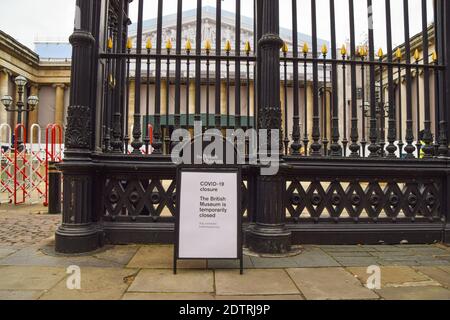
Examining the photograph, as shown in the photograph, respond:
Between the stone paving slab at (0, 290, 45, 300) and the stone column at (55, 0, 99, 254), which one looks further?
the stone column at (55, 0, 99, 254)

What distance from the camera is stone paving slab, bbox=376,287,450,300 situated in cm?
309

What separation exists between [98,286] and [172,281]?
68cm

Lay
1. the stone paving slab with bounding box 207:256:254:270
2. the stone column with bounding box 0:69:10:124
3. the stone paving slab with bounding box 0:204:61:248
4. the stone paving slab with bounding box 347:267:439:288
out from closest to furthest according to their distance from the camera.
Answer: the stone paving slab with bounding box 347:267:439:288 < the stone paving slab with bounding box 207:256:254:270 < the stone paving slab with bounding box 0:204:61:248 < the stone column with bounding box 0:69:10:124

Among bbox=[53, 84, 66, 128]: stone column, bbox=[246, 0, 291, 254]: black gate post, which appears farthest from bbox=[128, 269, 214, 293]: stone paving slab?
bbox=[53, 84, 66, 128]: stone column

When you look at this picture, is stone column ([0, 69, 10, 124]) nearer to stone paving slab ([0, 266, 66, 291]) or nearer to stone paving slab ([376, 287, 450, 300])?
stone paving slab ([0, 266, 66, 291])

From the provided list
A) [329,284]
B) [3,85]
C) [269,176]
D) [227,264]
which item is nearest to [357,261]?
[329,284]

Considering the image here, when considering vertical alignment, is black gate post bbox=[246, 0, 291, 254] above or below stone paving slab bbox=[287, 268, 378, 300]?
above

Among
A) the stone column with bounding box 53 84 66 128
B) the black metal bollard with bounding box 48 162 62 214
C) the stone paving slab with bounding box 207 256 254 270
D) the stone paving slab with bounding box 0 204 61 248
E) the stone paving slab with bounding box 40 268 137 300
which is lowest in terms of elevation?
the stone paving slab with bounding box 40 268 137 300

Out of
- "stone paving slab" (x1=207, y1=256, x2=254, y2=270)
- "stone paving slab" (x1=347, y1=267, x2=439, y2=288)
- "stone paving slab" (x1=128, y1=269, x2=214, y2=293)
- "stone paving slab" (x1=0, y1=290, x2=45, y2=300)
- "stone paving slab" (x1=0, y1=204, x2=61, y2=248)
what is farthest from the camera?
"stone paving slab" (x1=0, y1=204, x2=61, y2=248)

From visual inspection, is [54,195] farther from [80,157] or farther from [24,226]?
[80,157]

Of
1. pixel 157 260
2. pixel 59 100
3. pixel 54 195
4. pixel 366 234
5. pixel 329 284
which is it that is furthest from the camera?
pixel 59 100

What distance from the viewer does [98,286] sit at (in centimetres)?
331

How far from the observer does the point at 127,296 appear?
3066mm
